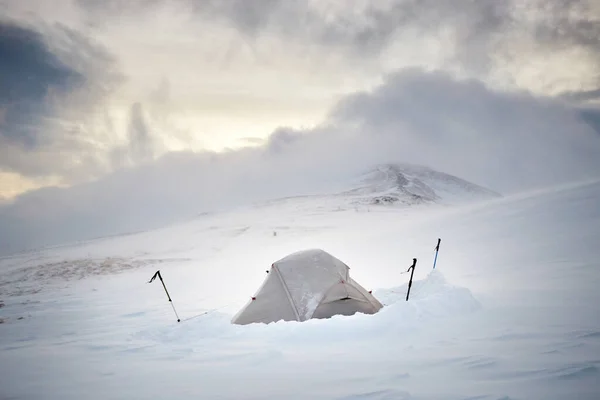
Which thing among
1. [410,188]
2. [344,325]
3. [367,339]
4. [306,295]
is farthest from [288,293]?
[410,188]

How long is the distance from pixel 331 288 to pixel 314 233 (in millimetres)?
31403

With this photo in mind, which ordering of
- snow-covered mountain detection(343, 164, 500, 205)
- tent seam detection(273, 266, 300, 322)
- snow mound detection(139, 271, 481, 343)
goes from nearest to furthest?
1. snow mound detection(139, 271, 481, 343)
2. tent seam detection(273, 266, 300, 322)
3. snow-covered mountain detection(343, 164, 500, 205)

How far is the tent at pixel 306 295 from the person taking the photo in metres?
10.5

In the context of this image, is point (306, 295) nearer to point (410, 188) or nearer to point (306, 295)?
point (306, 295)

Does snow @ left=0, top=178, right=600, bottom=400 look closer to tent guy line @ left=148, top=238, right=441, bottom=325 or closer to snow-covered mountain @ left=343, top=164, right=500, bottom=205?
tent guy line @ left=148, top=238, right=441, bottom=325

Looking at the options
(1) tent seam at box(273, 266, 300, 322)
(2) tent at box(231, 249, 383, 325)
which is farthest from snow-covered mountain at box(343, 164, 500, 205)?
(1) tent seam at box(273, 266, 300, 322)

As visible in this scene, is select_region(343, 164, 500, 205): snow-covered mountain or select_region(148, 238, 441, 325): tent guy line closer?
select_region(148, 238, 441, 325): tent guy line

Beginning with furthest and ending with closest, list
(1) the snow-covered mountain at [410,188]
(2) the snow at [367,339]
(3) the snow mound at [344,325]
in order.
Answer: (1) the snow-covered mountain at [410,188] → (3) the snow mound at [344,325] → (2) the snow at [367,339]

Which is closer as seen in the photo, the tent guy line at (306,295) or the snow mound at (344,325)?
the snow mound at (344,325)

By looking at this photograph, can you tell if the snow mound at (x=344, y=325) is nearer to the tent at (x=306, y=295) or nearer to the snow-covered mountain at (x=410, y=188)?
the tent at (x=306, y=295)

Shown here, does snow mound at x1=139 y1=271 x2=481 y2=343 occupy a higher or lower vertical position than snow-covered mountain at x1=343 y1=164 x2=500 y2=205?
lower

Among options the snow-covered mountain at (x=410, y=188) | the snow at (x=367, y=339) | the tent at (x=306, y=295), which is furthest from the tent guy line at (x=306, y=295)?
the snow-covered mountain at (x=410, y=188)

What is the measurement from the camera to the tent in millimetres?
10500

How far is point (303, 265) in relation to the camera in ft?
37.1
